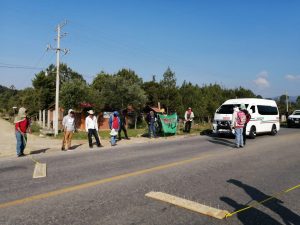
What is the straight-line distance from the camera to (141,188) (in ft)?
22.8

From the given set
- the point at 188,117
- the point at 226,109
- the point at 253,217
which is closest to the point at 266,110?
the point at 226,109

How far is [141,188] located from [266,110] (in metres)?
15.7

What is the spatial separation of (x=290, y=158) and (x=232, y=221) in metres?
7.47

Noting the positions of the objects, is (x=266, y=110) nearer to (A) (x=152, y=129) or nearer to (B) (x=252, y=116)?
(B) (x=252, y=116)

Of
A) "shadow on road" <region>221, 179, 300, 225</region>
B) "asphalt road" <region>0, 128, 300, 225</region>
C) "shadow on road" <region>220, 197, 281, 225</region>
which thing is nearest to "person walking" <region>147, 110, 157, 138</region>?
"asphalt road" <region>0, 128, 300, 225</region>

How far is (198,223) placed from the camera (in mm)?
4965

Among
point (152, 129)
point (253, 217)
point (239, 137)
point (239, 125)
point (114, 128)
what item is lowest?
point (253, 217)

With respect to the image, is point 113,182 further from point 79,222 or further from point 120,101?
point 120,101

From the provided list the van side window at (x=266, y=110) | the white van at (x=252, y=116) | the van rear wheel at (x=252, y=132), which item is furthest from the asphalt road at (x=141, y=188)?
the van side window at (x=266, y=110)

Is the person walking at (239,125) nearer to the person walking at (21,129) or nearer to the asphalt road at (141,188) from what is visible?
the asphalt road at (141,188)

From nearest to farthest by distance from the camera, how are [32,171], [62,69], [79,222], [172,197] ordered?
[79,222] → [172,197] → [32,171] → [62,69]

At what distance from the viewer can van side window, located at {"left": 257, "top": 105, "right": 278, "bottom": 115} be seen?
65.1 ft

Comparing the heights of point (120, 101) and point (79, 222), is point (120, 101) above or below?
above

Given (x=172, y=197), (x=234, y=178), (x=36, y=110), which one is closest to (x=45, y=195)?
(x=172, y=197)
